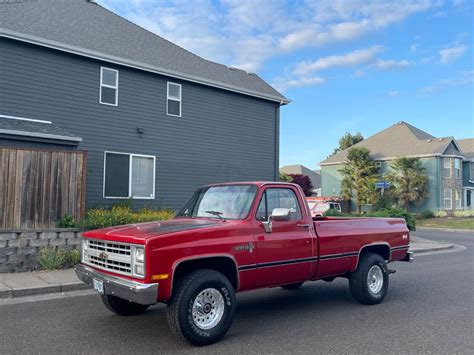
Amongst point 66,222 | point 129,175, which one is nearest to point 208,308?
point 66,222

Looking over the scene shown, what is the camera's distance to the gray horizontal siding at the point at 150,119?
13961 mm

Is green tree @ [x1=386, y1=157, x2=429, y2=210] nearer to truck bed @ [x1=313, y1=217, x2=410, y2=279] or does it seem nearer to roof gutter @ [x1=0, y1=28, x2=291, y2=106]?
roof gutter @ [x1=0, y1=28, x2=291, y2=106]

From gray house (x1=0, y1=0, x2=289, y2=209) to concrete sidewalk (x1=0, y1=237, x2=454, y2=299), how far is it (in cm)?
413

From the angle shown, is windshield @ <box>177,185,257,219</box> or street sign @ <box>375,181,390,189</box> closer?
windshield @ <box>177,185,257,219</box>

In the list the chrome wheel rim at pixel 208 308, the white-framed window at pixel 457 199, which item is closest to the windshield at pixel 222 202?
the chrome wheel rim at pixel 208 308

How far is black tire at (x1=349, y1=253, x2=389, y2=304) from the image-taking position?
7160 mm

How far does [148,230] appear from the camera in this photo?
5.48 meters

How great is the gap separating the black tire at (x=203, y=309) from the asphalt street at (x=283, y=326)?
0.49 feet

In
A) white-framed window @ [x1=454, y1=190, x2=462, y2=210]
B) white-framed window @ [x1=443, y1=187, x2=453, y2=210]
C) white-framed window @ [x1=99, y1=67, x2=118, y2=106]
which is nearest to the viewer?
white-framed window @ [x1=99, y1=67, x2=118, y2=106]

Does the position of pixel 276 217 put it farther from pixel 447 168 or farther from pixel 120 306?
pixel 447 168

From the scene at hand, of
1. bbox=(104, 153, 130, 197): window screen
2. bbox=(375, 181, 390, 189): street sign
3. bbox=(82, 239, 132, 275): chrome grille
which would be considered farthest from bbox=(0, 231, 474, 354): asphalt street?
bbox=(375, 181, 390, 189): street sign

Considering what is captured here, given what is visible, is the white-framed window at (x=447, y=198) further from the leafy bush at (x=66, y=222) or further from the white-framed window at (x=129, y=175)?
the leafy bush at (x=66, y=222)

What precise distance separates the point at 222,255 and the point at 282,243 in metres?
1.02

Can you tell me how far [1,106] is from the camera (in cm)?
1333
